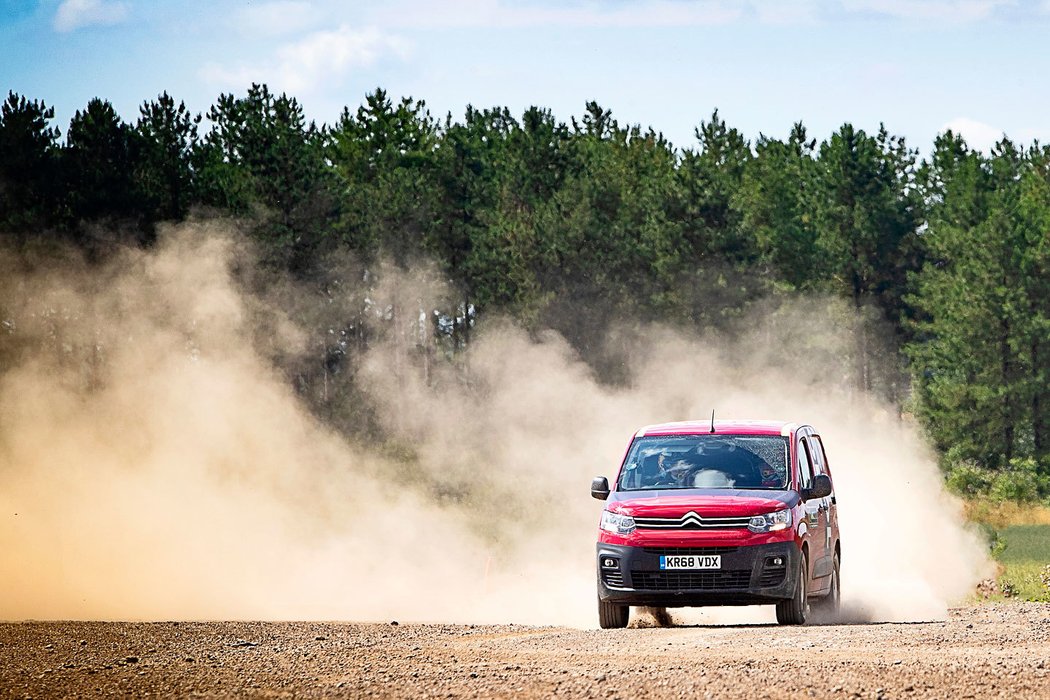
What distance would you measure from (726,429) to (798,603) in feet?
7.07

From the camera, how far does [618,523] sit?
16922 millimetres

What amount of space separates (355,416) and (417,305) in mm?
15703

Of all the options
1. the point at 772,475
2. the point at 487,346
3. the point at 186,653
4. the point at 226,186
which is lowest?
the point at 186,653

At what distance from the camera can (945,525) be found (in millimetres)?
30297

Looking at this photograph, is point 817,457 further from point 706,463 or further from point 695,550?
point 695,550

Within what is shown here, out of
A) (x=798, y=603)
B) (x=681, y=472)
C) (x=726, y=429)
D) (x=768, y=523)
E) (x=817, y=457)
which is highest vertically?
(x=726, y=429)

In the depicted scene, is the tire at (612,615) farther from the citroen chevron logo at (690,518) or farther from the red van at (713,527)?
the citroen chevron logo at (690,518)

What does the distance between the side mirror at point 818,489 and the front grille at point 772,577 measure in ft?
3.69

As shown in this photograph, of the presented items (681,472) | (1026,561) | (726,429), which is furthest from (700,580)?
(1026,561)

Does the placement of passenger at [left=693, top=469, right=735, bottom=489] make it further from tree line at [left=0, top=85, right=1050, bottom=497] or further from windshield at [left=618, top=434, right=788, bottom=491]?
tree line at [left=0, top=85, right=1050, bottom=497]

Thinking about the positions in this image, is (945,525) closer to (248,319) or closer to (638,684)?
(638,684)

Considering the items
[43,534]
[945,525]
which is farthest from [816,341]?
[43,534]

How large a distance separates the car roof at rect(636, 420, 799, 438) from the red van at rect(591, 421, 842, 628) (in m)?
0.02

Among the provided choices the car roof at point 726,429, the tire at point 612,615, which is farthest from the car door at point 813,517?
the tire at point 612,615
